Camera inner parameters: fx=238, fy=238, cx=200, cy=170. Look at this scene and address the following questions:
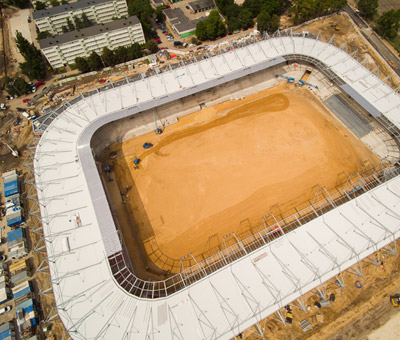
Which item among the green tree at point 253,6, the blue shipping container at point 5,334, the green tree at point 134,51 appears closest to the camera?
the blue shipping container at point 5,334

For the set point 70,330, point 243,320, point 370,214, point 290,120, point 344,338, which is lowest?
point 344,338

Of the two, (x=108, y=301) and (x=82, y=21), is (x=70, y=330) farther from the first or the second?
(x=82, y=21)

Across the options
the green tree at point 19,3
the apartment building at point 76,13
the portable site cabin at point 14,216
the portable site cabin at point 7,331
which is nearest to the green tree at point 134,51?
the apartment building at point 76,13

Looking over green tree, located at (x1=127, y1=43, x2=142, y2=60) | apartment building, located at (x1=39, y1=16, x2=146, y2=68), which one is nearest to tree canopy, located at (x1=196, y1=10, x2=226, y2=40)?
apartment building, located at (x1=39, y1=16, x2=146, y2=68)

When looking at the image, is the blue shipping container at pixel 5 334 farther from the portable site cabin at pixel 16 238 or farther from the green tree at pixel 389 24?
the green tree at pixel 389 24

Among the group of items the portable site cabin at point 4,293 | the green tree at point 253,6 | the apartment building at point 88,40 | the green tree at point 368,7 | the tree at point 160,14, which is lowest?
the portable site cabin at point 4,293

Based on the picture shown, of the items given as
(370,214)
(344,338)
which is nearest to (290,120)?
(370,214)

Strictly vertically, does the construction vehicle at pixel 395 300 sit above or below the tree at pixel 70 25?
below
